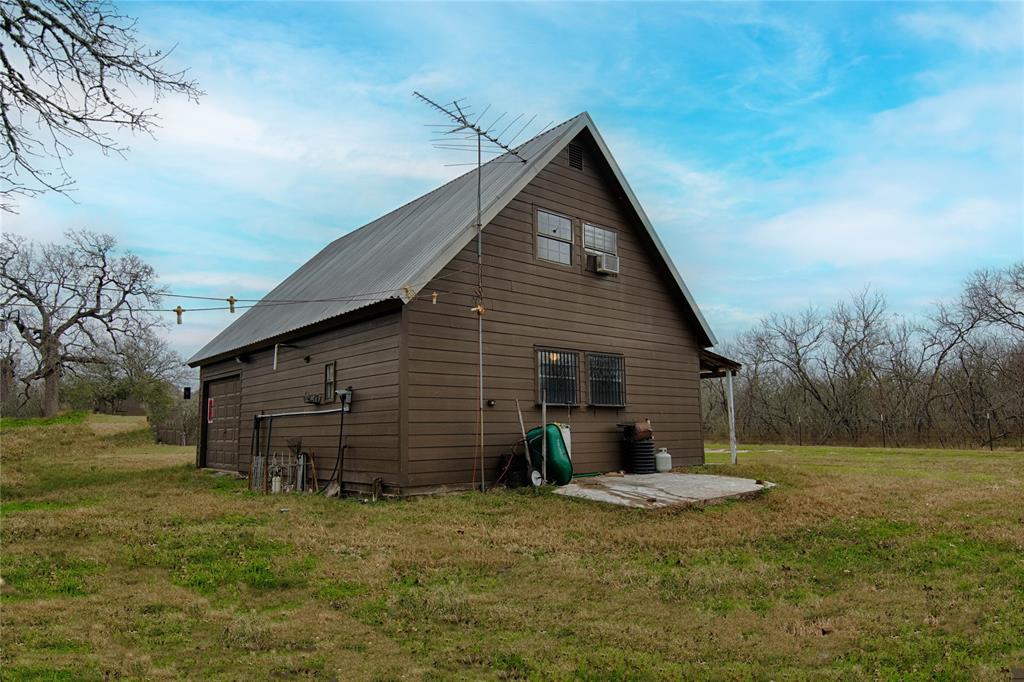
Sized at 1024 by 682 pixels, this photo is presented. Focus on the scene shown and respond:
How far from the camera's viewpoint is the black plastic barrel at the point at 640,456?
560 inches

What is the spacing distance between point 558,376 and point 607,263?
9.30 ft

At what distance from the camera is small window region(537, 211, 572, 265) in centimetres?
1366

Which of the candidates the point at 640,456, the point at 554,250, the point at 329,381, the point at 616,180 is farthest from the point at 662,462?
the point at 329,381

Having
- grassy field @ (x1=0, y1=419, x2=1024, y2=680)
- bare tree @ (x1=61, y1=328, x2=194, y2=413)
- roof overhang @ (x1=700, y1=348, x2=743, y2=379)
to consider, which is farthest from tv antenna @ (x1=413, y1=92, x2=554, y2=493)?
bare tree @ (x1=61, y1=328, x2=194, y2=413)

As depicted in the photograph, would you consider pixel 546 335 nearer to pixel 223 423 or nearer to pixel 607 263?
pixel 607 263

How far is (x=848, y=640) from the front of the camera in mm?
4816

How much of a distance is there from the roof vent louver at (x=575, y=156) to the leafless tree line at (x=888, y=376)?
20709 millimetres

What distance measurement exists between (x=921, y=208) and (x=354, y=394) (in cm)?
1640

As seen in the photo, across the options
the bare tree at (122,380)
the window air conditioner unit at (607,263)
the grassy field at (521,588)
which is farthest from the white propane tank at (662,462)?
the bare tree at (122,380)

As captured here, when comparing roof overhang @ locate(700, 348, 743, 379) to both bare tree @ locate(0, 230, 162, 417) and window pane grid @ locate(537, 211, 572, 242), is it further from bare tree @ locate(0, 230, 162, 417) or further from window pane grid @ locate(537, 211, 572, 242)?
bare tree @ locate(0, 230, 162, 417)

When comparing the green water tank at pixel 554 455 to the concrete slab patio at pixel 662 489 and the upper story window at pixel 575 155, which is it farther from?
the upper story window at pixel 575 155

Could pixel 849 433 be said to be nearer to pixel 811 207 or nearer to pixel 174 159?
pixel 811 207

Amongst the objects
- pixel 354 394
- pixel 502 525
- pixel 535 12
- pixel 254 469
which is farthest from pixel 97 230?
pixel 502 525

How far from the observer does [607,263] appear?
1461 cm
